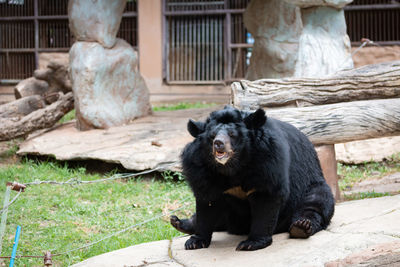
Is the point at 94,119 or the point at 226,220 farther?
the point at 94,119

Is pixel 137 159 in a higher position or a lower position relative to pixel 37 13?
lower

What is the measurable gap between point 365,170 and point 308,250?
4.05 m

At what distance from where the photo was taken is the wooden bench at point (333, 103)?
4.99 m

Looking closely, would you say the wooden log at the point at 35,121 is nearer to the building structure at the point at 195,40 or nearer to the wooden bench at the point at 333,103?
the building structure at the point at 195,40

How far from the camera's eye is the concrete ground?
2.88 metres

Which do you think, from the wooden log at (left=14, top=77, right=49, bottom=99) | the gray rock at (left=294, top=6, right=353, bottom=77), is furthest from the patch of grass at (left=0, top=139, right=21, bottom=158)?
the gray rock at (left=294, top=6, right=353, bottom=77)

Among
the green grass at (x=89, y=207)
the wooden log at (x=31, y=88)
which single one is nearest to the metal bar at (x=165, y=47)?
the wooden log at (x=31, y=88)

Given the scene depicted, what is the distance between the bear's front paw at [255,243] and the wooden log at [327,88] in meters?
2.12

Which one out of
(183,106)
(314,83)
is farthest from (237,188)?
(183,106)

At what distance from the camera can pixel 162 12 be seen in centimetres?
1288

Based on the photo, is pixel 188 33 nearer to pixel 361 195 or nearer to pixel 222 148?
pixel 361 195

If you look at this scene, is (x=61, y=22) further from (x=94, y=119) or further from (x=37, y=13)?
(x=94, y=119)

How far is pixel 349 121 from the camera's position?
16.4 feet

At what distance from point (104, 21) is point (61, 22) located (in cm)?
539
